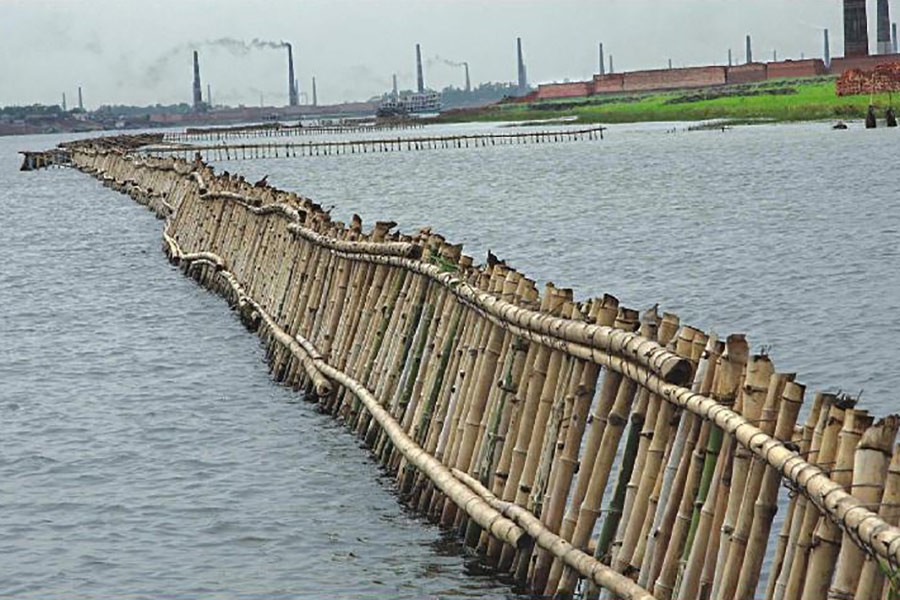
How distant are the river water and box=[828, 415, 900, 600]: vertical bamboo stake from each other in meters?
5.44

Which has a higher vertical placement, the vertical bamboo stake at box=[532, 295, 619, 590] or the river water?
the vertical bamboo stake at box=[532, 295, 619, 590]

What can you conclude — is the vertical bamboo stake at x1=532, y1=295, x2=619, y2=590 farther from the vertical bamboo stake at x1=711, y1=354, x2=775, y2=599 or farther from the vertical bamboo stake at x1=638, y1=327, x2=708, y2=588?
the vertical bamboo stake at x1=711, y1=354, x2=775, y2=599

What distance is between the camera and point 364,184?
345ft

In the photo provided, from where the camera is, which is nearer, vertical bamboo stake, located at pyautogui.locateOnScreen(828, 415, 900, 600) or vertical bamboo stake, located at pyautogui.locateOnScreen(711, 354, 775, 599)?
vertical bamboo stake, located at pyautogui.locateOnScreen(828, 415, 900, 600)

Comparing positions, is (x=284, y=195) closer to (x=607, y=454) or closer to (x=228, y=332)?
Result: (x=228, y=332)

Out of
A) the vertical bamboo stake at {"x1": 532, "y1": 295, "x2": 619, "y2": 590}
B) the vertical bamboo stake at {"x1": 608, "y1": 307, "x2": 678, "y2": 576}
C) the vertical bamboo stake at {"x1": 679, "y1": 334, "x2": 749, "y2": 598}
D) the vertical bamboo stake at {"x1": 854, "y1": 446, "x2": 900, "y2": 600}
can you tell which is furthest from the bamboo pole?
the vertical bamboo stake at {"x1": 532, "y1": 295, "x2": 619, "y2": 590}

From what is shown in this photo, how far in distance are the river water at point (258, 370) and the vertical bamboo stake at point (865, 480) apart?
17.8 feet

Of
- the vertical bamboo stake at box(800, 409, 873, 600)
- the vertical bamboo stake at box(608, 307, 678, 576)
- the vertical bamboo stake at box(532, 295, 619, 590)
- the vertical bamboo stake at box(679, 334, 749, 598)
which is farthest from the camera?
the vertical bamboo stake at box(532, 295, 619, 590)

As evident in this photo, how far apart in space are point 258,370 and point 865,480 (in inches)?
759

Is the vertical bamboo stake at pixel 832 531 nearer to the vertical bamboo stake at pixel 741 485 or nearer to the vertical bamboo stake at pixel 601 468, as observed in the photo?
the vertical bamboo stake at pixel 741 485

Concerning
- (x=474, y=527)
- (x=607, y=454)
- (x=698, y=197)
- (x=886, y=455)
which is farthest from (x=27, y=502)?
(x=698, y=197)

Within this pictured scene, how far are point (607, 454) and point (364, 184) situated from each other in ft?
306

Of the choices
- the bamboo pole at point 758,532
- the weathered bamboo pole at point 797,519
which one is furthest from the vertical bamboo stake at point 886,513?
the bamboo pole at point 758,532

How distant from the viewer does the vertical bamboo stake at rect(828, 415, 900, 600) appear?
839 cm
